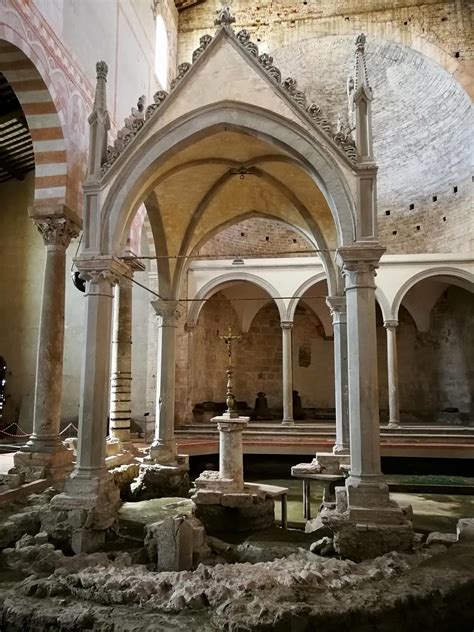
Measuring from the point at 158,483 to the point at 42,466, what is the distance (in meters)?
2.06

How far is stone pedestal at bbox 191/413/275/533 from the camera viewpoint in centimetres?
684

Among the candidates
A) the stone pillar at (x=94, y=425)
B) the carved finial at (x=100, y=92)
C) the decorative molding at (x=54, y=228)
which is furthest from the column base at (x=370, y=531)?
the decorative molding at (x=54, y=228)

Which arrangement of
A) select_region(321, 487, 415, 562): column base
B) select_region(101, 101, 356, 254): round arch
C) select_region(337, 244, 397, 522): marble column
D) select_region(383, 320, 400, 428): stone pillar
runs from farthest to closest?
select_region(383, 320, 400, 428): stone pillar
select_region(101, 101, 356, 254): round arch
select_region(337, 244, 397, 522): marble column
select_region(321, 487, 415, 562): column base

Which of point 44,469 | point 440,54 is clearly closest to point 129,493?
point 44,469

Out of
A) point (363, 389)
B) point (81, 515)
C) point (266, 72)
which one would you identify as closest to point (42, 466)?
point (81, 515)

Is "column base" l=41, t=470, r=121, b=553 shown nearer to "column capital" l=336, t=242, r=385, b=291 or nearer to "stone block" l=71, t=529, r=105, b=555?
"stone block" l=71, t=529, r=105, b=555

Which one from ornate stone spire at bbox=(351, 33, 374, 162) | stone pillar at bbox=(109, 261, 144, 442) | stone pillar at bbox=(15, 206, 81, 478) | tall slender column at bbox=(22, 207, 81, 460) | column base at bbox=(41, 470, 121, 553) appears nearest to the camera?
column base at bbox=(41, 470, 121, 553)

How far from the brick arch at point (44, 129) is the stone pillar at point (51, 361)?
16.0 inches

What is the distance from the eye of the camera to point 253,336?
1927 centimetres

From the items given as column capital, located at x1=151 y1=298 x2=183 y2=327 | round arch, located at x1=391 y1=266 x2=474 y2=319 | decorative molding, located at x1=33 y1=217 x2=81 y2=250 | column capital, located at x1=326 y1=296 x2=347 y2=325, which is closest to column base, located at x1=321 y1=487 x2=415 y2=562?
column capital, located at x1=326 y1=296 x2=347 y2=325

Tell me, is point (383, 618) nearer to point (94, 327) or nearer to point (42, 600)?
point (42, 600)

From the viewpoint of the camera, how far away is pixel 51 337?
801 centimetres

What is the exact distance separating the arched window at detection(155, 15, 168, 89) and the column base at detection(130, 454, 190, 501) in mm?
11583

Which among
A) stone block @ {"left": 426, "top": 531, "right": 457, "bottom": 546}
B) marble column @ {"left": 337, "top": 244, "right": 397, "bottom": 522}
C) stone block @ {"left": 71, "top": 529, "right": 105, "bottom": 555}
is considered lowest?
stone block @ {"left": 71, "top": 529, "right": 105, "bottom": 555}
